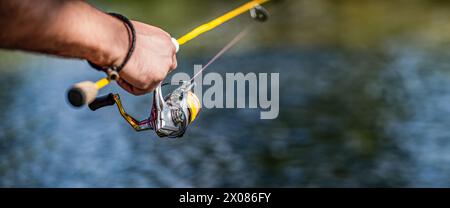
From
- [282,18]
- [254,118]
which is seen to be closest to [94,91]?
[254,118]

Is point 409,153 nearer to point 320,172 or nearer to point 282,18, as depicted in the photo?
point 320,172

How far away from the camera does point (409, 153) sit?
→ 3797 mm

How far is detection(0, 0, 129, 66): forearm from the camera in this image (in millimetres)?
904

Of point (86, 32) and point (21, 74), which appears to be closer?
point (86, 32)

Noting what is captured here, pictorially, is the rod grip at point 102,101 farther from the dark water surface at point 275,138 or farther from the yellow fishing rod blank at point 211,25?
the dark water surface at point 275,138

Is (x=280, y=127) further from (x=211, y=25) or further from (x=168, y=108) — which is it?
(x=168, y=108)

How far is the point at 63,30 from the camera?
3.23 feet

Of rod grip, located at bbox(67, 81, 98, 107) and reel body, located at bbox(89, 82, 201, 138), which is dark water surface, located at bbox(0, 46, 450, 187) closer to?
reel body, located at bbox(89, 82, 201, 138)

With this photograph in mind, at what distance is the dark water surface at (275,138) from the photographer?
3752 millimetres

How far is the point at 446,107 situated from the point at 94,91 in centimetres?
344

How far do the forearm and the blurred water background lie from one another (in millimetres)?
2632

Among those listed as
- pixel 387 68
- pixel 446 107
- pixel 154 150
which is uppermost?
pixel 387 68

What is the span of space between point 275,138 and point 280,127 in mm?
149

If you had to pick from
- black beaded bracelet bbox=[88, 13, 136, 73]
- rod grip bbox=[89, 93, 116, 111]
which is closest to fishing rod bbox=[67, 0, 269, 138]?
rod grip bbox=[89, 93, 116, 111]
